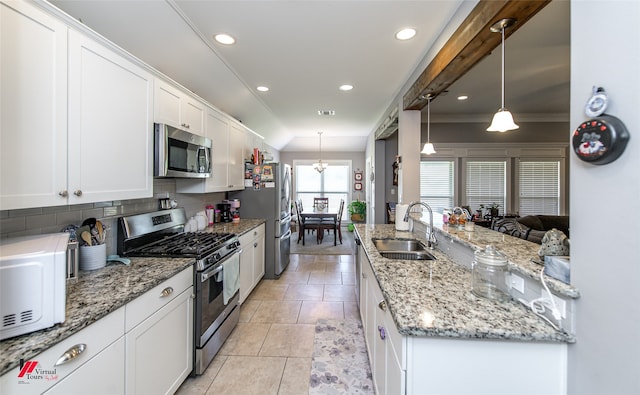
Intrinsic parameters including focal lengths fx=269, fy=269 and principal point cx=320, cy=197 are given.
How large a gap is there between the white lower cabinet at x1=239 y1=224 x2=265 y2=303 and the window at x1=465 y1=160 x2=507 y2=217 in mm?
4461

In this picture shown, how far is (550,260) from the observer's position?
1.11 meters

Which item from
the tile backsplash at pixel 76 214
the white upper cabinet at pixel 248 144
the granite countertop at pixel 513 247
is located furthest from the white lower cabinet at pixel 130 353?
the white upper cabinet at pixel 248 144

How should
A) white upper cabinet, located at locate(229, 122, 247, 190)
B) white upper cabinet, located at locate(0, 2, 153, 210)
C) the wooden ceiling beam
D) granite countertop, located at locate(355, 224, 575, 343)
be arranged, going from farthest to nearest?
1. white upper cabinet, located at locate(229, 122, 247, 190)
2. the wooden ceiling beam
3. white upper cabinet, located at locate(0, 2, 153, 210)
4. granite countertop, located at locate(355, 224, 575, 343)

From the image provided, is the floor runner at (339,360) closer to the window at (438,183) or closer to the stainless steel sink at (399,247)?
the stainless steel sink at (399,247)

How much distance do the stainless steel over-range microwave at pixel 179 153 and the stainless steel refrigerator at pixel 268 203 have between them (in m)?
1.28

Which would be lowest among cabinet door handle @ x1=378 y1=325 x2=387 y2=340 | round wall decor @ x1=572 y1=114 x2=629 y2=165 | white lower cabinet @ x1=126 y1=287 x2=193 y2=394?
white lower cabinet @ x1=126 y1=287 x2=193 y2=394

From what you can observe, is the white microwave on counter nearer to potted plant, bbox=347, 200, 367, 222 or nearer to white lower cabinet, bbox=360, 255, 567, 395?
white lower cabinet, bbox=360, 255, 567, 395

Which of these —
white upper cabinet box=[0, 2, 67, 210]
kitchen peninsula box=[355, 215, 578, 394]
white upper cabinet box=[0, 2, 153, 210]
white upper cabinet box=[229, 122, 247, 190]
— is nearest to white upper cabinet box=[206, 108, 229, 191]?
white upper cabinet box=[229, 122, 247, 190]

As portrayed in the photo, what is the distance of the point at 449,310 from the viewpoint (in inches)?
45.1

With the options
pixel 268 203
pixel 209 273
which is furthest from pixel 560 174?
pixel 209 273

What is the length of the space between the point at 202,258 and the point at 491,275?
183cm

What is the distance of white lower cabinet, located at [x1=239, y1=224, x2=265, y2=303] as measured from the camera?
311cm

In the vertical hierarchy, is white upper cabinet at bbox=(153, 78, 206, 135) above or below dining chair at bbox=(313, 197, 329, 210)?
above

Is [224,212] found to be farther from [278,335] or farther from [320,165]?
[320,165]
